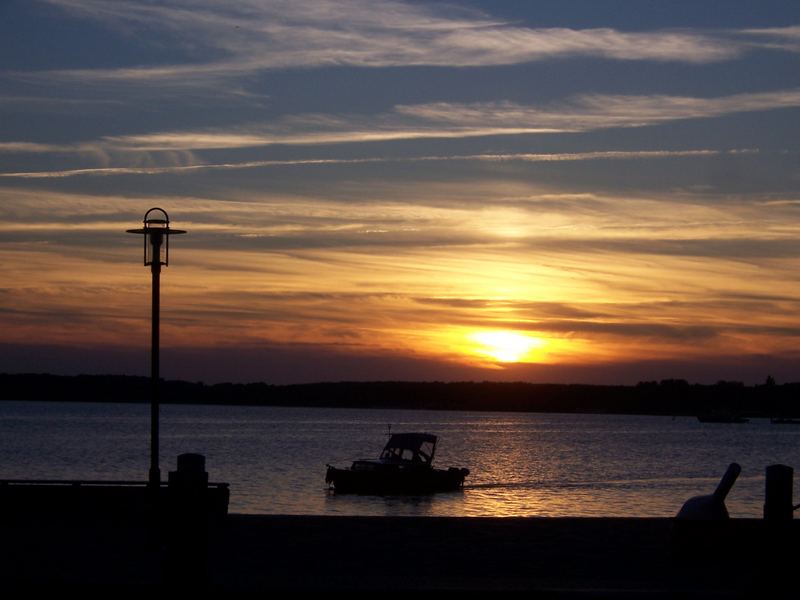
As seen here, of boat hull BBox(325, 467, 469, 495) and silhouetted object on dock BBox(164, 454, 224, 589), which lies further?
boat hull BBox(325, 467, 469, 495)

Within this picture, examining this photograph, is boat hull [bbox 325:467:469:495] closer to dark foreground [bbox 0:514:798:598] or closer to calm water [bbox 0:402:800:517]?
calm water [bbox 0:402:800:517]

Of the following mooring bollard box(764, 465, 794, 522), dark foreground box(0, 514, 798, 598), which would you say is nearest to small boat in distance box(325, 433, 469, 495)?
dark foreground box(0, 514, 798, 598)

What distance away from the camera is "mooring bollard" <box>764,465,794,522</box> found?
13088 mm

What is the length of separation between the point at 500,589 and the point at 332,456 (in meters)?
96.6

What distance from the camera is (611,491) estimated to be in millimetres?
72812

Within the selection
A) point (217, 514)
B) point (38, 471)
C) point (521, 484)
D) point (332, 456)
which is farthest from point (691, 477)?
point (217, 514)

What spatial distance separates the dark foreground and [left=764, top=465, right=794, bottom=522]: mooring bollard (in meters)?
0.16

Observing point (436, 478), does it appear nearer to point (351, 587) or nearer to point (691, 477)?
point (691, 477)

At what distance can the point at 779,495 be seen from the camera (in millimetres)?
13188

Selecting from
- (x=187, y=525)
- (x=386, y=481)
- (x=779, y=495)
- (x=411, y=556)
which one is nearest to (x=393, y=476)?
(x=386, y=481)

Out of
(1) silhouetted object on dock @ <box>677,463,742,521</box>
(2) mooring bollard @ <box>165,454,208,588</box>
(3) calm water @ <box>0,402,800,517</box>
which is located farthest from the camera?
(3) calm water @ <box>0,402,800,517</box>

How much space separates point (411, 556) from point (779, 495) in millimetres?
6117

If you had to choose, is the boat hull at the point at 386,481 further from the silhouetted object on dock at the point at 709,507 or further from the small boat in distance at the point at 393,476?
the silhouetted object on dock at the point at 709,507

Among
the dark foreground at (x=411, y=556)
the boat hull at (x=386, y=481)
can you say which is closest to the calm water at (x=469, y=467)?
the boat hull at (x=386, y=481)
